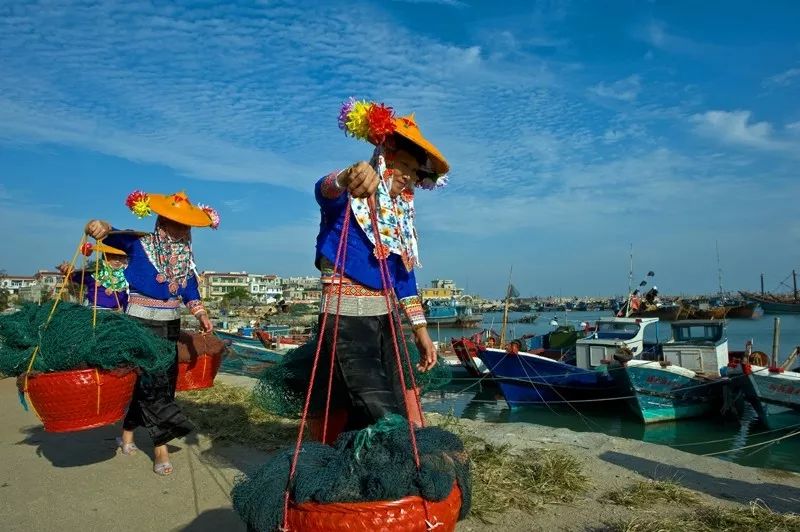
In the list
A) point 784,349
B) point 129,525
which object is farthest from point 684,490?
point 784,349

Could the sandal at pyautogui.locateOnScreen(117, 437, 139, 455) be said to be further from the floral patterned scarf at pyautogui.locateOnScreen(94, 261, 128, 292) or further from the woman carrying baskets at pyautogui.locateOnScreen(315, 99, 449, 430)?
the woman carrying baskets at pyautogui.locateOnScreen(315, 99, 449, 430)

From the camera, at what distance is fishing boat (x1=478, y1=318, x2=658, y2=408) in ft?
45.8

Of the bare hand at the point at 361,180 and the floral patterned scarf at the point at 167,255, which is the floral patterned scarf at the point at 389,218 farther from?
the floral patterned scarf at the point at 167,255

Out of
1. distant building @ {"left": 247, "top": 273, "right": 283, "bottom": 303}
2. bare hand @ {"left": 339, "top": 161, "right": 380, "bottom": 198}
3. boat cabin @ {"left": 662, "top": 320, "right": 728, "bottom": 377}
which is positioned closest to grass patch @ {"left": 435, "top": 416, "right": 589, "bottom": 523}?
bare hand @ {"left": 339, "top": 161, "right": 380, "bottom": 198}

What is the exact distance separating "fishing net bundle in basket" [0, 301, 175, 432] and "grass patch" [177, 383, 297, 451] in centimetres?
155

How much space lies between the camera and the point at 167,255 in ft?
14.5

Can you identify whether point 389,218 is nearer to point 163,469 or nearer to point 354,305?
point 354,305

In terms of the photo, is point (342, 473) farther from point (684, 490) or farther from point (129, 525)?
point (684, 490)

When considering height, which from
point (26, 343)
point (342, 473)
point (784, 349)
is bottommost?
point (784, 349)

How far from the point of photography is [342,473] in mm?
1953

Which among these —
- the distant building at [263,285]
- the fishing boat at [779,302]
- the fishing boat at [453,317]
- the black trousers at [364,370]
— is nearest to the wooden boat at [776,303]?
the fishing boat at [779,302]

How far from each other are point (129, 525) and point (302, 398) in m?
1.17

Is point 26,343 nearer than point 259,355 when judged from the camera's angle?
Yes

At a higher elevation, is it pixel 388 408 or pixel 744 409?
pixel 388 408
